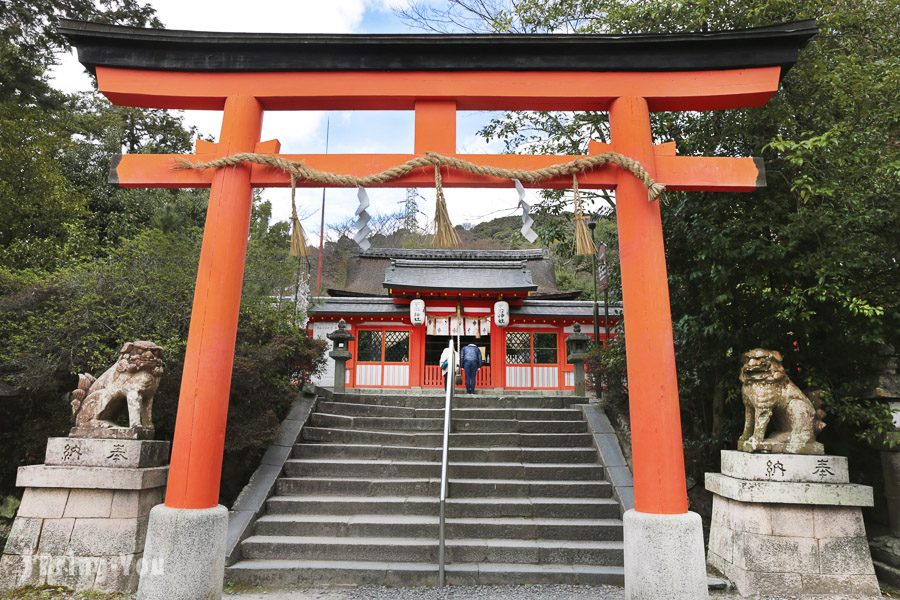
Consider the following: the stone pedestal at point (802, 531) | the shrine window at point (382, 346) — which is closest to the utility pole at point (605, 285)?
the stone pedestal at point (802, 531)

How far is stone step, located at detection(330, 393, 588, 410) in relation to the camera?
26.5 ft

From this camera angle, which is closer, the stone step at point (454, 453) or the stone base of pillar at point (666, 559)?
the stone base of pillar at point (666, 559)

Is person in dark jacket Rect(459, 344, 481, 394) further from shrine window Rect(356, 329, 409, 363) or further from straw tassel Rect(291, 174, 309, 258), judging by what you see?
straw tassel Rect(291, 174, 309, 258)

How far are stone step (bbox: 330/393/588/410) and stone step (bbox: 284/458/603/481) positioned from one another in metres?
1.80

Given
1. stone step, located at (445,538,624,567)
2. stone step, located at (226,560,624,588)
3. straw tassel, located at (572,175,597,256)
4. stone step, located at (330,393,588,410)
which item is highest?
straw tassel, located at (572,175,597,256)

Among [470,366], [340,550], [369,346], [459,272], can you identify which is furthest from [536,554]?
[459,272]

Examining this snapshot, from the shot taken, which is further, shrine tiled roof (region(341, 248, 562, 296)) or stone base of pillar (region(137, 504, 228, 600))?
shrine tiled roof (region(341, 248, 562, 296))

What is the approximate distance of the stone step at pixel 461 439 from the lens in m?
6.81

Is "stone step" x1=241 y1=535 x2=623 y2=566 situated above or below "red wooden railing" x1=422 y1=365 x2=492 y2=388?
below

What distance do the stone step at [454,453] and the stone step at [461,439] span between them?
280 millimetres

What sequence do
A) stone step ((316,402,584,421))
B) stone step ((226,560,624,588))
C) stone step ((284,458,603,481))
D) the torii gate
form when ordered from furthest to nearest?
stone step ((316,402,584,421)), stone step ((284,458,603,481)), stone step ((226,560,624,588)), the torii gate

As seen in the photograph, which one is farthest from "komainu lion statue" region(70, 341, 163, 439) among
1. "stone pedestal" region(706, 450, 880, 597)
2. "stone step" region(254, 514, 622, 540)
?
"stone pedestal" region(706, 450, 880, 597)

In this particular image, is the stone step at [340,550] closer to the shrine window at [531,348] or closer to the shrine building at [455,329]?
the shrine building at [455,329]

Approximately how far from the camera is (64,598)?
12.8 feet
